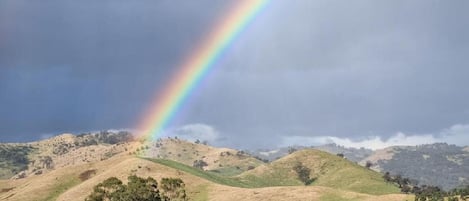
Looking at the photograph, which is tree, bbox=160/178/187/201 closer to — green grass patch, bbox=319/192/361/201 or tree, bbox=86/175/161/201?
tree, bbox=86/175/161/201

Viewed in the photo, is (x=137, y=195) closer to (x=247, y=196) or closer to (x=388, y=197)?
(x=247, y=196)

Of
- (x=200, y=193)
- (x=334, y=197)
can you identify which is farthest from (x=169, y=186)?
(x=334, y=197)

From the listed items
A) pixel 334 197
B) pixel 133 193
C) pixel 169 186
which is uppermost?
pixel 169 186

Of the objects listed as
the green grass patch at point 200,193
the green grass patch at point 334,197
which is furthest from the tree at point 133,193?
the green grass patch at point 334,197

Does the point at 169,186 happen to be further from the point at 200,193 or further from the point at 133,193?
the point at 200,193

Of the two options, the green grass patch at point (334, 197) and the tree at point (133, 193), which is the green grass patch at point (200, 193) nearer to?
the tree at point (133, 193)

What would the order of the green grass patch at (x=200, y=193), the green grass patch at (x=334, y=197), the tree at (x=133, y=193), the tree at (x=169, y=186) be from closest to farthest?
1. the tree at (x=133, y=193)
2. the tree at (x=169, y=186)
3. the green grass patch at (x=334, y=197)
4. the green grass patch at (x=200, y=193)

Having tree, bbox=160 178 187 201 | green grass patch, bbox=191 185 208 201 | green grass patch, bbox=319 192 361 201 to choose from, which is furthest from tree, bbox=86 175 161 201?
green grass patch, bbox=319 192 361 201

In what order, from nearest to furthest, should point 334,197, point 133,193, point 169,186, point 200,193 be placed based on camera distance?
point 133,193, point 334,197, point 169,186, point 200,193

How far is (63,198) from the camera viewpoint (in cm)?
18512

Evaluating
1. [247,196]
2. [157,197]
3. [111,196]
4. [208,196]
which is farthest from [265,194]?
[111,196]

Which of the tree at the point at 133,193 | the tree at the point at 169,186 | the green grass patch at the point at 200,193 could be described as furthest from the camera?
the green grass patch at the point at 200,193

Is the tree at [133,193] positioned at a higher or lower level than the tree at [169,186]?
lower

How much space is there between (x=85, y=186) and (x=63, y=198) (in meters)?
10.6
